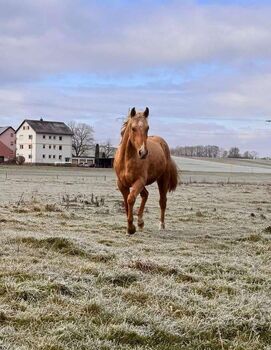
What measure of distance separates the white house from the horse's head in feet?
370

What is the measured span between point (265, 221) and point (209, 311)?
953 cm

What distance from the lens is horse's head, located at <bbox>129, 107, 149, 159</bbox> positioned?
414 inches

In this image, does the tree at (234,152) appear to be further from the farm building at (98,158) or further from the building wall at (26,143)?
the building wall at (26,143)

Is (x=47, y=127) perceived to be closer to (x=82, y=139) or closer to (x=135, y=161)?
(x=82, y=139)

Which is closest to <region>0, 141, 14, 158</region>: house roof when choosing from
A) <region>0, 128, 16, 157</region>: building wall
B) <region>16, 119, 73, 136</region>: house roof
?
<region>0, 128, 16, 157</region>: building wall

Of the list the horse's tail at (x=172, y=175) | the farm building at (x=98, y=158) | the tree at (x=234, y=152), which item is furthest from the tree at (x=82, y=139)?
the horse's tail at (x=172, y=175)

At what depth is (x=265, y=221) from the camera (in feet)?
47.3

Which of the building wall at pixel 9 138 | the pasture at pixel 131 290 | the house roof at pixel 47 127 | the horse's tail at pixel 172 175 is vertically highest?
the house roof at pixel 47 127

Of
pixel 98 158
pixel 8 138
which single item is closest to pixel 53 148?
pixel 8 138

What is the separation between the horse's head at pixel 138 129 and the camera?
10.5 meters

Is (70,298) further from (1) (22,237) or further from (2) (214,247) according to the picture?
(2) (214,247)

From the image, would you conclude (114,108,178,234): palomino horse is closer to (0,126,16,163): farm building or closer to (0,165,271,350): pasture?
(0,165,271,350): pasture

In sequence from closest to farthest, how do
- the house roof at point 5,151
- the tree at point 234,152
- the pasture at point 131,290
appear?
the pasture at point 131,290
the house roof at point 5,151
the tree at point 234,152

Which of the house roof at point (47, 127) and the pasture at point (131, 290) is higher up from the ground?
the house roof at point (47, 127)
